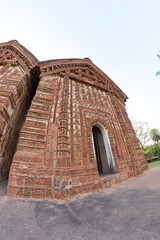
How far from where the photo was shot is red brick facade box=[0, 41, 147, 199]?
3439mm

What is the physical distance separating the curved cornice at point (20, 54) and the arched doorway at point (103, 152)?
21.3 ft

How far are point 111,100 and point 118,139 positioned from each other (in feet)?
11.5

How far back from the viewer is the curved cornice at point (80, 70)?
273 inches

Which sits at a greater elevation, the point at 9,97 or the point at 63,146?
the point at 9,97

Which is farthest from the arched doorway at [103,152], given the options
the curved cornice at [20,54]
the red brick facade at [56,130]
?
the curved cornice at [20,54]

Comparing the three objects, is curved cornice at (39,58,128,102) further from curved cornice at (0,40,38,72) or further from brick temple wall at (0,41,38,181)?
brick temple wall at (0,41,38,181)

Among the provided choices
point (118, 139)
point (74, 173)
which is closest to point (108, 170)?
point (118, 139)

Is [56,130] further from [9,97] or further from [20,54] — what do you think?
[20,54]

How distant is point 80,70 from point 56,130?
5.74 metres

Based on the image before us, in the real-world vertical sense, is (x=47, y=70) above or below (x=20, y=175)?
above

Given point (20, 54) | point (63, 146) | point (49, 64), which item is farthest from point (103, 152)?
point (20, 54)

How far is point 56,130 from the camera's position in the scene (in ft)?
15.2

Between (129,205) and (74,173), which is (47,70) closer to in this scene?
(74,173)

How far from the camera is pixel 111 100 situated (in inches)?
323
